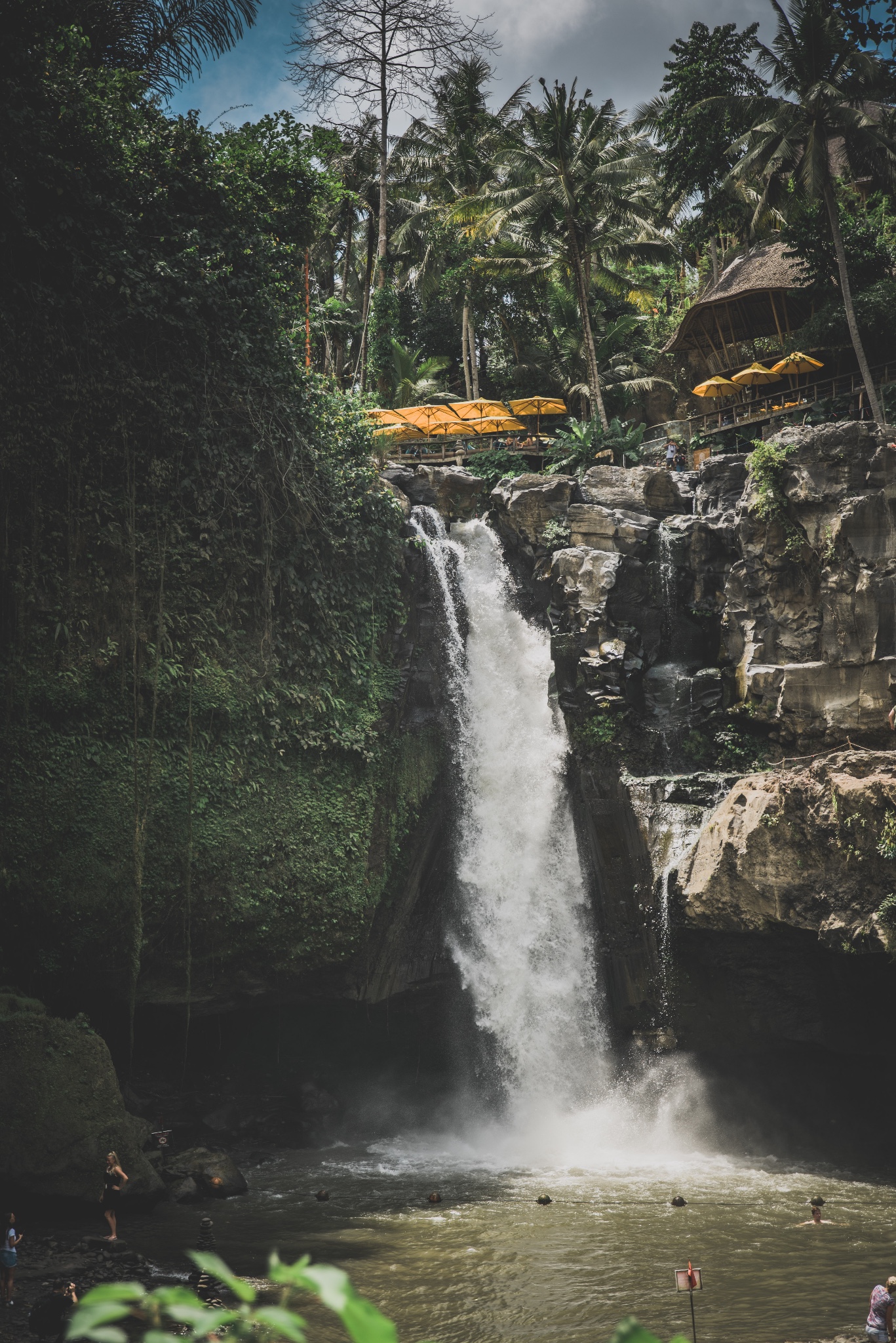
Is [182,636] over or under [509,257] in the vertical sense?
under

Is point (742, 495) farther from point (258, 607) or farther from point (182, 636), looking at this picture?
point (182, 636)

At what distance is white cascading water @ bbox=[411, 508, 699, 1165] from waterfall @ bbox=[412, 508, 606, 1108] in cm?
3

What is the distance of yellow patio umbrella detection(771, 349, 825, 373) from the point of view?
31031 millimetres

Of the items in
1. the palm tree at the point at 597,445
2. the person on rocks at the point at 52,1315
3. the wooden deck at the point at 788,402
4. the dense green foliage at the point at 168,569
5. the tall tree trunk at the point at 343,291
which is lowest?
the person on rocks at the point at 52,1315

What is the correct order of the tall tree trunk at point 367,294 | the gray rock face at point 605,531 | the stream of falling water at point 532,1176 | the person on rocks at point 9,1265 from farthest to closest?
the tall tree trunk at point 367,294
the gray rock face at point 605,531
the stream of falling water at point 532,1176
the person on rocks at point 9,1265

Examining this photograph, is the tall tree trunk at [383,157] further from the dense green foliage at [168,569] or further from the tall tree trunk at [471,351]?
the dense green foliage at [168,569]

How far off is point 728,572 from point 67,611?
1445 centimetres

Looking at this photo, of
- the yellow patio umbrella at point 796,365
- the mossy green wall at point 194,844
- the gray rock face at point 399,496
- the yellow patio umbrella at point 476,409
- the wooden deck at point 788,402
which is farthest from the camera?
the yellow patio umbrella at point 476,409

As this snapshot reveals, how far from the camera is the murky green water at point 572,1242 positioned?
11.3 meters

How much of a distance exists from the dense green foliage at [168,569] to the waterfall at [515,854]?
83.5 inches

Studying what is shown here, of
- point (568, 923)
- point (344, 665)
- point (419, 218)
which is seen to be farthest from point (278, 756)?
point (419, 218)

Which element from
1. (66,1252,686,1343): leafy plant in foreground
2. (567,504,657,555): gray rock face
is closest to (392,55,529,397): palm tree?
(567,504,657,555): gray rock face

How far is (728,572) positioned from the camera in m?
22.7

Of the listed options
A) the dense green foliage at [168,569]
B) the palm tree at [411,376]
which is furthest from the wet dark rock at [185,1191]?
the palm tree at [411,376]
